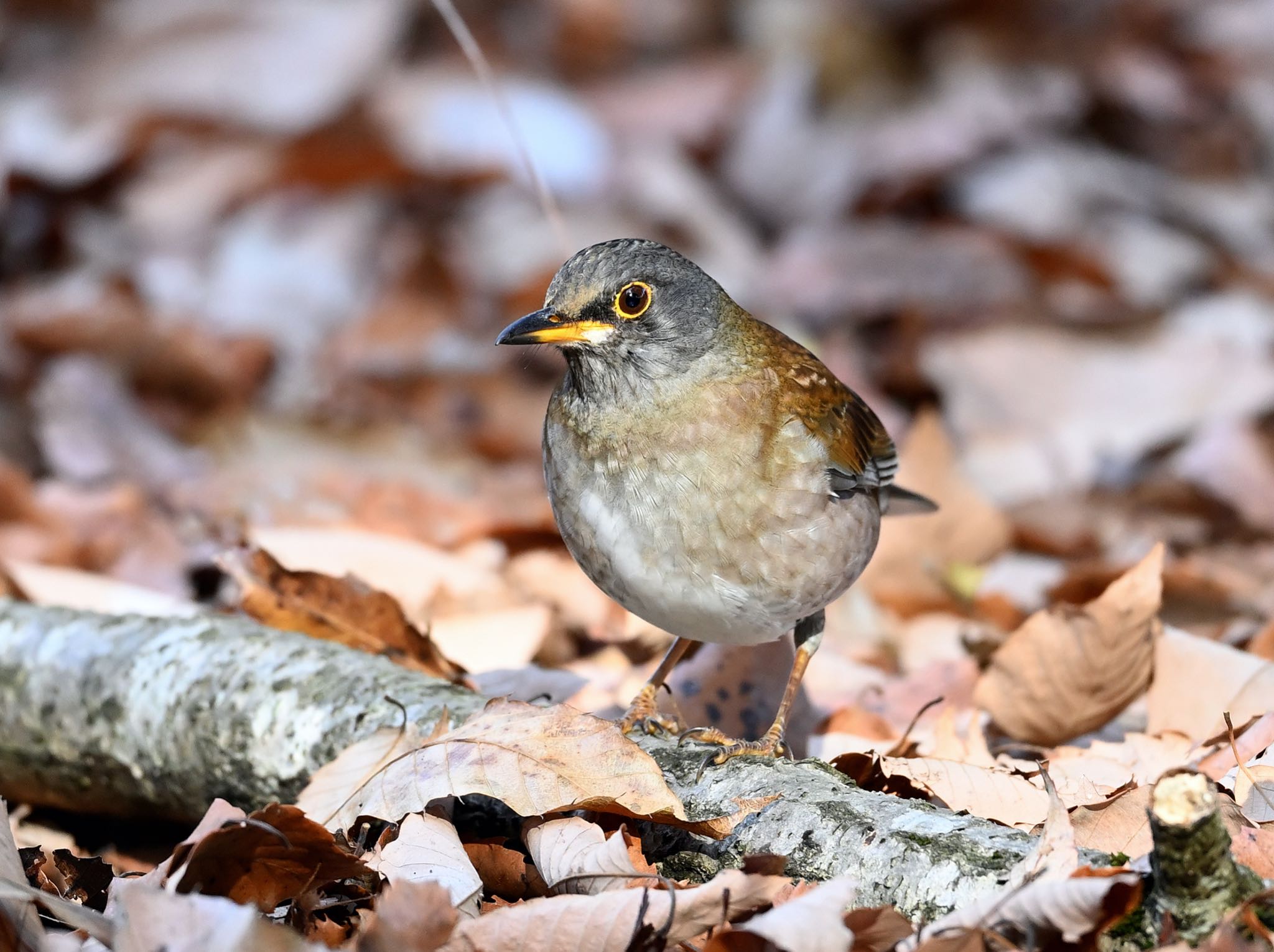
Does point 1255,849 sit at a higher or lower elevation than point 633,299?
lower

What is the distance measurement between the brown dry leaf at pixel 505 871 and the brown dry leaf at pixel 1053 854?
3.50ft

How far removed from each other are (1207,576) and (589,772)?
134 inches

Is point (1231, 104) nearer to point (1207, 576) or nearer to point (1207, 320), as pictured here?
Answer: point (1207, 320)

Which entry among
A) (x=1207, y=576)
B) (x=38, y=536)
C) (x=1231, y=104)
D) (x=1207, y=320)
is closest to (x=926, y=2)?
(x=1231, y=104)

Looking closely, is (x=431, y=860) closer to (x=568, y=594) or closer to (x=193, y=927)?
(x=193, y=927)

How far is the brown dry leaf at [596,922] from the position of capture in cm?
276

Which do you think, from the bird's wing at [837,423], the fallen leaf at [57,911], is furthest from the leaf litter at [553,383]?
the bird's wing at [837,423]

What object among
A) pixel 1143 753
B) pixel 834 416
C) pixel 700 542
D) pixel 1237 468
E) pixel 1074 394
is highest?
pixel 834 416

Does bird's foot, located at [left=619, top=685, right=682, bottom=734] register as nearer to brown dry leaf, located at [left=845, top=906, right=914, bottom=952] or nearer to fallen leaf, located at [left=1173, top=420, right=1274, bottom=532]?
brown dry leaf, located at [left=845, top=906, right=914, bottom=952]

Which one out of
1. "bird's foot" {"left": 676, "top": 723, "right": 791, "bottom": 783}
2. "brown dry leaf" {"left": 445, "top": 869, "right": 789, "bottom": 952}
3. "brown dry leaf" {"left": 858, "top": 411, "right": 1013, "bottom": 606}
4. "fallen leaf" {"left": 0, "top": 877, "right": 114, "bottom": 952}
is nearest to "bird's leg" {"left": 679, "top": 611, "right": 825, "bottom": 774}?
"bird's foot" {"left": 676, "top": 723, "right": 791, "bottom": 783}

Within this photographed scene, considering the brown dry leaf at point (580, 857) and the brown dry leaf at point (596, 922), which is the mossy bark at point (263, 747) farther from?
the brown dry leaf at point (596, 922)

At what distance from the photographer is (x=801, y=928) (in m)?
2.62

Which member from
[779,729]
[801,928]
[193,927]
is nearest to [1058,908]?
[801,928]

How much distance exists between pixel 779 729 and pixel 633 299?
1.26m
